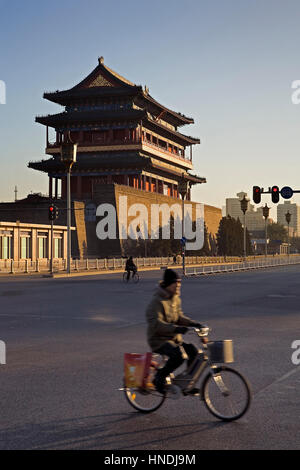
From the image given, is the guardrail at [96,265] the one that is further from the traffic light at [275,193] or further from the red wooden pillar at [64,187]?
the red wooden pillar at [64,187]

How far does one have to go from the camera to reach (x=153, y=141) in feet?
314

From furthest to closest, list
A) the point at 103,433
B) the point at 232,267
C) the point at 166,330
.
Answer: the point at 232,267
the point at 166,330
the point at 103,433

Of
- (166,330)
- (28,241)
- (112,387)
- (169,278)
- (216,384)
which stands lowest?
(112,387)

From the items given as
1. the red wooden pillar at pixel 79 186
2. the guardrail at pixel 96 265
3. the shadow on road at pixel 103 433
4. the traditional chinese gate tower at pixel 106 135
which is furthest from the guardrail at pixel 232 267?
the shadow on road at pixel 103 433

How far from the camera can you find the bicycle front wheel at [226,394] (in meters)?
6.54

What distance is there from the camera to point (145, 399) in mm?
7215

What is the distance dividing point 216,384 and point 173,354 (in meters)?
0.56

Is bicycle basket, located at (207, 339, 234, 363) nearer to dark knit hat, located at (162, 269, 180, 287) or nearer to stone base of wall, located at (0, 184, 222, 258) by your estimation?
dark knit hat, located at (162, 269, 180, 287)

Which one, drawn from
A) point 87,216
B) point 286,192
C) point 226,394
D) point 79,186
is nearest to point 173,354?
point 226,394

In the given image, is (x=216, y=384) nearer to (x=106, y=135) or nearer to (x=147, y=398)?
(x=147, y=398)

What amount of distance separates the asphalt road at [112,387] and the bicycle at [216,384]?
160 mm

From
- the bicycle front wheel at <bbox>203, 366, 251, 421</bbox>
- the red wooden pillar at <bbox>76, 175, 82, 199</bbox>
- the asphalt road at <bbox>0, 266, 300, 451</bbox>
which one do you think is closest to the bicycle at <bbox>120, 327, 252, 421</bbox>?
the bicycle front wheel at <bbox>203, 366, 251, 421</bbox>

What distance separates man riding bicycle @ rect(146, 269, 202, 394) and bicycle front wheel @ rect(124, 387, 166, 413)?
5.6 inches
